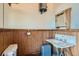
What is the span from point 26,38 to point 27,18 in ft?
0.55

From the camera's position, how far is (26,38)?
107 centimetres

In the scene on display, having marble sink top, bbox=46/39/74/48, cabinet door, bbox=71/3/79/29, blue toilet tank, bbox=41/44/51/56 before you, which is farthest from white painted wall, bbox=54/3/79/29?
blue toilet tank, bbox=41/44/51/56

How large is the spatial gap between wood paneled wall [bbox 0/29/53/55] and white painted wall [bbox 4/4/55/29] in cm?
4

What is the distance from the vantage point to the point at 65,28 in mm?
1106

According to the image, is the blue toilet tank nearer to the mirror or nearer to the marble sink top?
the marble sink top

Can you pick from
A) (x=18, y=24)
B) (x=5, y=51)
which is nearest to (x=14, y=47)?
(x=5, y=51)

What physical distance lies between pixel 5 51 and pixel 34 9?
1.33 ft

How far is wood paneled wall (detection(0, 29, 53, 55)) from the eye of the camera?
1.04 meters

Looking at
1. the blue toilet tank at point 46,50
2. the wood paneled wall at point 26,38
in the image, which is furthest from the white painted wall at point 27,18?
the blue toilet tank at point 46,50

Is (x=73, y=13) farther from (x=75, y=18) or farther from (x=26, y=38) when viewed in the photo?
(x=26, y=38)

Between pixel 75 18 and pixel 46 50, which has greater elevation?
pixel 75 18

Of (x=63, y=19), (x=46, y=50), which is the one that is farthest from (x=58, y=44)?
(x=63, y=19)

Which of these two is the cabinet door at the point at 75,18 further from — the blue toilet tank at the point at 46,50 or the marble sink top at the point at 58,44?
the blue toilet tank at the point at 46,50

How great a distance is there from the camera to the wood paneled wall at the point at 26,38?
3.43 feet
